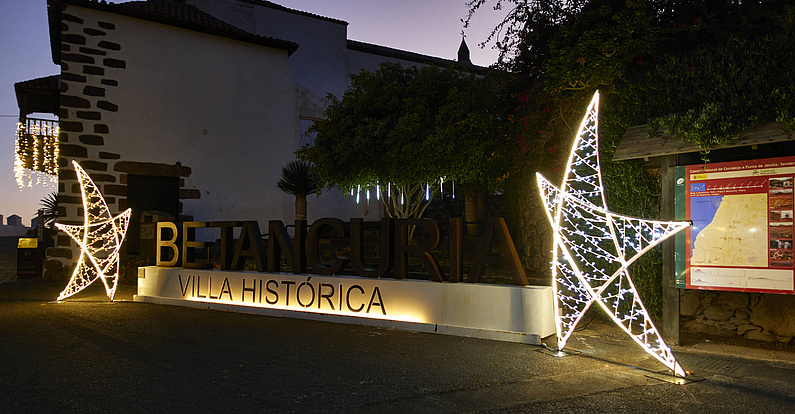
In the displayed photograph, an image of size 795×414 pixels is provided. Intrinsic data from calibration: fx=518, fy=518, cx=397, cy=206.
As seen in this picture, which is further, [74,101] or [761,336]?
[74,101]

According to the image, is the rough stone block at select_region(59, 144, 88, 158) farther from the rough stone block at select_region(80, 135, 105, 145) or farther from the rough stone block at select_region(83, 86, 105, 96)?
the rough stone block at select_region(83, 86, 105, 96)

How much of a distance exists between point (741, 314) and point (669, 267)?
1.14 metres

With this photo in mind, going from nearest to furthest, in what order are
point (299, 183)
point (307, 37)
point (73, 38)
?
point (73, 38) → point (299, 183) → point (307, 37)

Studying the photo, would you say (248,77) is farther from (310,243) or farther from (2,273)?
(310,243)

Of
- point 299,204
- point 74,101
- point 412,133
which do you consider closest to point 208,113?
point 74,101

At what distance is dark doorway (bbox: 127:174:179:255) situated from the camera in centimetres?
1300

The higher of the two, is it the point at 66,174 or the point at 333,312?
the point at 66,174

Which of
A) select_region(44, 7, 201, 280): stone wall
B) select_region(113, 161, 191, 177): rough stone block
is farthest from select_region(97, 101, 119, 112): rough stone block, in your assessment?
select_region(113, 161, 191, 177): rough stone block

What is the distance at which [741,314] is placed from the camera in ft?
18.6

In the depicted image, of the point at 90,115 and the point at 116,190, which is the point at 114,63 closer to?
the point at 90,115

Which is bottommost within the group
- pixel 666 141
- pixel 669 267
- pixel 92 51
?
pixel 669 267

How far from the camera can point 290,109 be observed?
623 inches

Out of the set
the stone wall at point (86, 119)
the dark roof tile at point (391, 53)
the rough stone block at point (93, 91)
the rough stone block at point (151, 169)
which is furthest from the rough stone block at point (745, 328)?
the dark roof tile at point (391, 53)

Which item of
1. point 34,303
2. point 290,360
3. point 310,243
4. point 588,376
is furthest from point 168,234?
point 588,376
